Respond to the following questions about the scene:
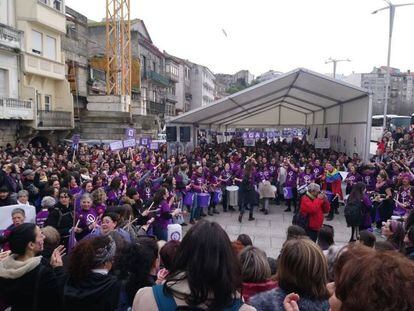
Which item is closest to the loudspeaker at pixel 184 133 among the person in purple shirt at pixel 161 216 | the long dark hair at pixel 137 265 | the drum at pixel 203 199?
the drum at pixel 203 199

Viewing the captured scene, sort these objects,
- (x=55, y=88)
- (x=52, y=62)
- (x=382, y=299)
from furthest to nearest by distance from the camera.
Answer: (x=55, y=88), (x=52, y=62), (x=382, y=299)

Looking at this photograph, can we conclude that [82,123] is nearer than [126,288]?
No

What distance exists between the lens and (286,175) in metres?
11.8

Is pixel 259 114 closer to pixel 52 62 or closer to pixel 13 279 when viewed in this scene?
pixel 52 62

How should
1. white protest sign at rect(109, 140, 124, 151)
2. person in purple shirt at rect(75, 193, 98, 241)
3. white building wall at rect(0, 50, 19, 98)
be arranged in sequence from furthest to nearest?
white building wall at rect(0, 50, 19, 98), white protest sign at rect(109, 140, 124, 151), person in purple shirt at rect(75, 193, 98, 241)

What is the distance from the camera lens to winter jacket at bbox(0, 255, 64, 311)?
9.14ft

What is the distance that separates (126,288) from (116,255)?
34 cm

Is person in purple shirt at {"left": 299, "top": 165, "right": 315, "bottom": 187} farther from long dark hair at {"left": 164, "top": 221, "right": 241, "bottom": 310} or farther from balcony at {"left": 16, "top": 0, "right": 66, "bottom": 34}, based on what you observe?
balcony at {"left": 16, "top": 0, "right": 66, "bottom": 34}

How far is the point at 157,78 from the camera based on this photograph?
161 ft

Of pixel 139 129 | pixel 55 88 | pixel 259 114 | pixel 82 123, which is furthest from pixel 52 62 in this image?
pixel 259 114

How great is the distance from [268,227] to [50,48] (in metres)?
23.1

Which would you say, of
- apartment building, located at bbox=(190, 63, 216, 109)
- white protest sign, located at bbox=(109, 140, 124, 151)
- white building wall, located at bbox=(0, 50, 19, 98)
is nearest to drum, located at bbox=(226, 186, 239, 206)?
white protest sign, located at bbox=(109, 140, 124, 151)

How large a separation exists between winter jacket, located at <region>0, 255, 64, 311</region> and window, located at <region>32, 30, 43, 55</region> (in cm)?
2518

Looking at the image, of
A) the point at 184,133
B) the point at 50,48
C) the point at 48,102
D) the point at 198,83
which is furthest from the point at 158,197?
the point at 198,83
